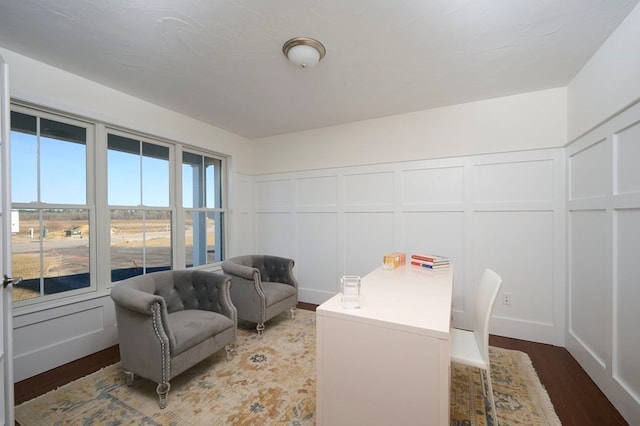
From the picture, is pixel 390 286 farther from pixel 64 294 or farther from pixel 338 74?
pixel 64 294

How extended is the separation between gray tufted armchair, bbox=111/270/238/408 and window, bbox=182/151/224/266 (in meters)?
1.16

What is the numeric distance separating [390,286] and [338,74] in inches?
74.2

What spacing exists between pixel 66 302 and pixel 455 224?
4003mm

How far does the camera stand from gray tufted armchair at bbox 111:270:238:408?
1.80 metres

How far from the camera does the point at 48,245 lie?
231 centimetres

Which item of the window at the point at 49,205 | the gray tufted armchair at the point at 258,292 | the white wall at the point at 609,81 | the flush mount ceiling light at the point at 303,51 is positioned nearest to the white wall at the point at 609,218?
the white wall at the point at 609,81

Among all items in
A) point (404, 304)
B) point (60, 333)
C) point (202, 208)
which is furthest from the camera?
point (202, 208)

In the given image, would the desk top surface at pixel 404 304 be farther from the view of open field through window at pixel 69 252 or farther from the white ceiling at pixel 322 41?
the view of open field through window at pixel 69 252

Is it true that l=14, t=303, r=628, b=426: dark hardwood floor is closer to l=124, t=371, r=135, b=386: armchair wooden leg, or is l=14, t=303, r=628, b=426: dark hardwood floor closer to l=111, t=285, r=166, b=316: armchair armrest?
l=124, t=371, r=135, b=386: armchair wooden leg

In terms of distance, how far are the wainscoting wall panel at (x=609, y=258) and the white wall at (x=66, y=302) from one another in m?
4.18

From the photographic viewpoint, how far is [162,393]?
1.80 m

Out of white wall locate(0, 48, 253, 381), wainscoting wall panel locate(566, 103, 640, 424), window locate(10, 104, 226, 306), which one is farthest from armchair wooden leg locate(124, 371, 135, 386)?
wainscoting wall panel locate(566, 103, 640, 424)

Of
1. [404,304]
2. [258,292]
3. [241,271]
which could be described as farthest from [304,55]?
[258,292]

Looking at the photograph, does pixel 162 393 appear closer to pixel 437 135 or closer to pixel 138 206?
pixel 138 206
